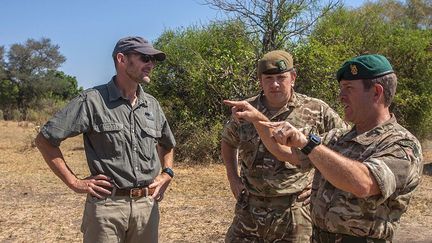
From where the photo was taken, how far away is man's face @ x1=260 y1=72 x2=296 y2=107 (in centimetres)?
370

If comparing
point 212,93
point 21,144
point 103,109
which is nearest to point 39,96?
point 21,144

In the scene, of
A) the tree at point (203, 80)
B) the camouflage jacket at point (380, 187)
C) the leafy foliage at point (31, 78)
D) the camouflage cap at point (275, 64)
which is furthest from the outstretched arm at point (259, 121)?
the leafy foliage at point (31, 78)

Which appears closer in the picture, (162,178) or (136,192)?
(136,192)

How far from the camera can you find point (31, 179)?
10406 millimetres

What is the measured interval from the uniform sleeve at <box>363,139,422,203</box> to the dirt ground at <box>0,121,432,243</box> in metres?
3.97

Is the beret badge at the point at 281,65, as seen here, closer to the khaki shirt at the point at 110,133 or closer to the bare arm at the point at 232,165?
the bare arm at the point at 232,165

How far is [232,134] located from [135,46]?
38.3 inches

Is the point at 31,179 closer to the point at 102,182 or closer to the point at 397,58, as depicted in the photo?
the point at 102,182

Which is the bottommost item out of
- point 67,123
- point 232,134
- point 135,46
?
point 232,134

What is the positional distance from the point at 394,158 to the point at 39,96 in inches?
1583

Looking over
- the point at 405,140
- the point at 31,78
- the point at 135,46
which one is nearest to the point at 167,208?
the point at 135,46

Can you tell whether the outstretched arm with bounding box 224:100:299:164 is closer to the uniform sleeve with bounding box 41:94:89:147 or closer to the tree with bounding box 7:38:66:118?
the uniform sleeve with bounding box 41:94:89:147

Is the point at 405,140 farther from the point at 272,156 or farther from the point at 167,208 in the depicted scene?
the point at 167,208

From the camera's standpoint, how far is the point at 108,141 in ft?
11.5
